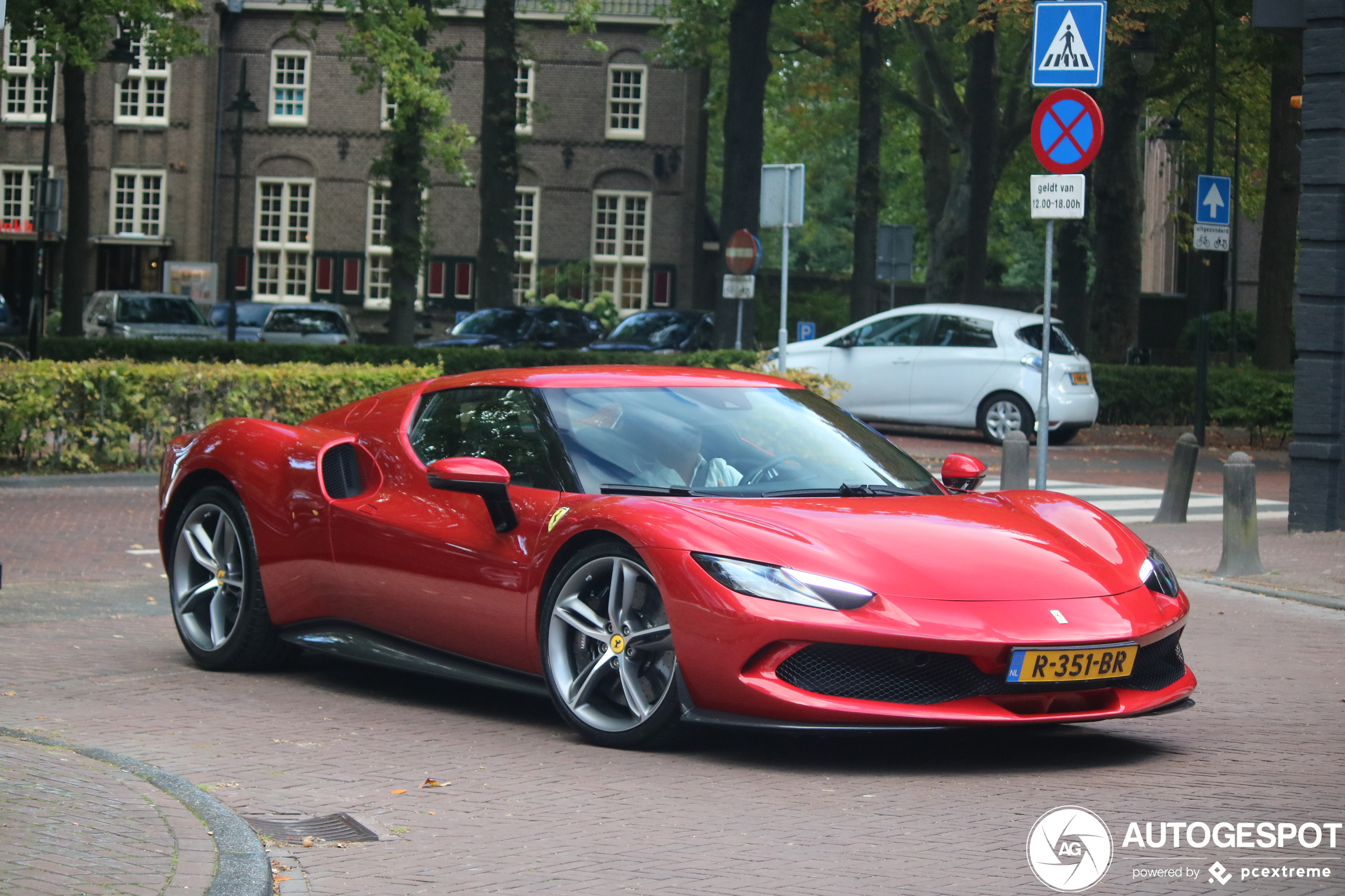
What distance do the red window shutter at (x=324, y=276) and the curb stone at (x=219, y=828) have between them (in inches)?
1881

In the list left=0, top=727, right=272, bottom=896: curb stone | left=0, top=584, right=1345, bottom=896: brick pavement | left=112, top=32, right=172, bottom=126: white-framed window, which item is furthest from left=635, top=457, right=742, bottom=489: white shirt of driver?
left=112, top=32, right=172, bottom=126: white-framed window

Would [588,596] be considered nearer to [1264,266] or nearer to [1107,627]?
[1107,627]

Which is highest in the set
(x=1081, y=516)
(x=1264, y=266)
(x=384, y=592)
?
(x=1264, y=266)

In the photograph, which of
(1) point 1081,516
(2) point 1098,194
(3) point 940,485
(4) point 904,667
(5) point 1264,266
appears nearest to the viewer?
(4) point 904,667

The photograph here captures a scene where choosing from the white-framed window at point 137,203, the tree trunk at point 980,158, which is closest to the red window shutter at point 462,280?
the white-framed window at point 137,203

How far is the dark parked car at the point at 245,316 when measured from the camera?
39.9 meters

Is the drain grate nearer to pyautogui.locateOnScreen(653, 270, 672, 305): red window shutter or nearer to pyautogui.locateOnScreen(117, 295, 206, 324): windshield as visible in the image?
pyautogui.locateOnScreen(117, 295, 206, 324): windshield

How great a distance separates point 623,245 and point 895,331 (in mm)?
29186

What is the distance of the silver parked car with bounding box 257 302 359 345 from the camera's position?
120 feet

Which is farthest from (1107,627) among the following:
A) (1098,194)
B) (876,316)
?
(1098,194)

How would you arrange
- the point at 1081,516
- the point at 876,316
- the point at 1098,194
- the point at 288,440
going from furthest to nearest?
the point at 1098,194
the point at 876,316
the point at 288,440
the point at 1081,516

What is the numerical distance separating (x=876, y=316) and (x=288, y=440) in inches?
676

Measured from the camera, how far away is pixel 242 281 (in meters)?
51.8

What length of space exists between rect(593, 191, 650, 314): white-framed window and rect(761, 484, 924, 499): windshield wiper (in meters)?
45.8
